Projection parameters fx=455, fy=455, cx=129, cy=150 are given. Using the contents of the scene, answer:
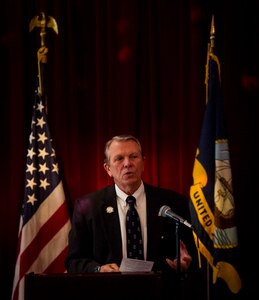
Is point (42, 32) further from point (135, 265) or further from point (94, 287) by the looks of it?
point (94, 287)

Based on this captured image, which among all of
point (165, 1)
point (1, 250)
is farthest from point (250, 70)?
point (1, 250)

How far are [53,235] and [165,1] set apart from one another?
2.21 meters

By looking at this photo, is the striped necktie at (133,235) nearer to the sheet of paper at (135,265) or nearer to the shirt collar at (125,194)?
the shirt collar at (125,194)

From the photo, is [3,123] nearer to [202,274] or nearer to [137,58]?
[137,58]

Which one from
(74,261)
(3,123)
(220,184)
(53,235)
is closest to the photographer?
(74,261)

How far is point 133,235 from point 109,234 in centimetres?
16

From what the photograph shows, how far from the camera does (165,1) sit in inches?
157

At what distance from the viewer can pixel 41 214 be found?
3.62 m

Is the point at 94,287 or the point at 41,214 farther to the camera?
the point at 41,214

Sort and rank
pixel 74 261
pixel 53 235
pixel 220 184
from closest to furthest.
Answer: pixel 74 261, pixel 220 184, pixel 53 235

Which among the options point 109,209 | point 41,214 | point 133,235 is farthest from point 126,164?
point 41,214

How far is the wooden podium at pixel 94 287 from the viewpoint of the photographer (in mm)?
1881

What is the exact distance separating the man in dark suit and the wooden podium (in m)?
1.00

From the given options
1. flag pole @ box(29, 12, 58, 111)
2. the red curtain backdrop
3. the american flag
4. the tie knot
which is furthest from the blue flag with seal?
flag pole @ box(29, 12, 58, 111)
